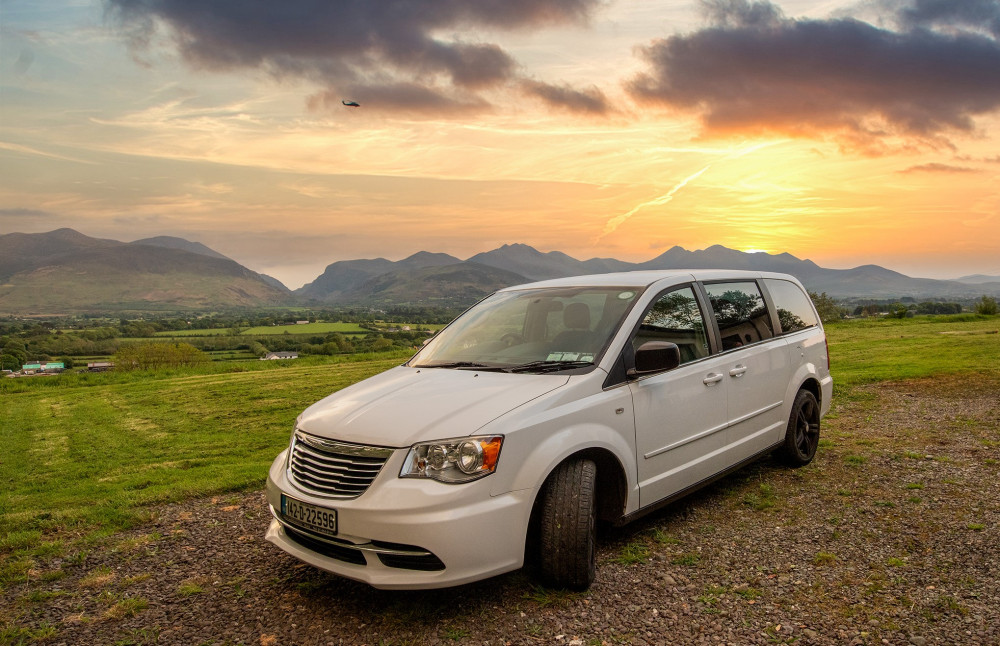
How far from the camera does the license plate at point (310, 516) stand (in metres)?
3.30

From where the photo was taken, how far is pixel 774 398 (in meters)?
5.58

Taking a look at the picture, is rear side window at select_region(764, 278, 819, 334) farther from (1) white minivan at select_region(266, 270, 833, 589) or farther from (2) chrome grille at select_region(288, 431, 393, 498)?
(2) chrome grille at select_region(288, 431, 393, 498)

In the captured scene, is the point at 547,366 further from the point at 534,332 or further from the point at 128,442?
the point at 128,442

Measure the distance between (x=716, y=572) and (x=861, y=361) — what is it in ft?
45.6

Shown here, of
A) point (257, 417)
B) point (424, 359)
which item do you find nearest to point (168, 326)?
point (257, 417)

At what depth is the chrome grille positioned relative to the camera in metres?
3.30

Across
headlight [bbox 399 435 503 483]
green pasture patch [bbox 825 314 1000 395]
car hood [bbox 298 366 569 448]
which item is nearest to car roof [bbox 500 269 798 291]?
car hood [bbox 298 366 569 448]

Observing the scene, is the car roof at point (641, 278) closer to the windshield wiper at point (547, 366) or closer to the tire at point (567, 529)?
the windshield wiper at point (547, 366)

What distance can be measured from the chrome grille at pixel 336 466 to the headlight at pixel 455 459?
16 centimetres

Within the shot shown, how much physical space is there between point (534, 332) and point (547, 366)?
60 cm

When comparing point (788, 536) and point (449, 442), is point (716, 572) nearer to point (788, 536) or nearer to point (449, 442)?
point (788, 536)

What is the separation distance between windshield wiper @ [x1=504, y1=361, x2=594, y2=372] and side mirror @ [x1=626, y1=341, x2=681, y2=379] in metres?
0.30

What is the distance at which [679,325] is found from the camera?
15.4 feet

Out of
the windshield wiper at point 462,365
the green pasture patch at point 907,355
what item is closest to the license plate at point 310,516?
the windshield wiper at point 462,365
